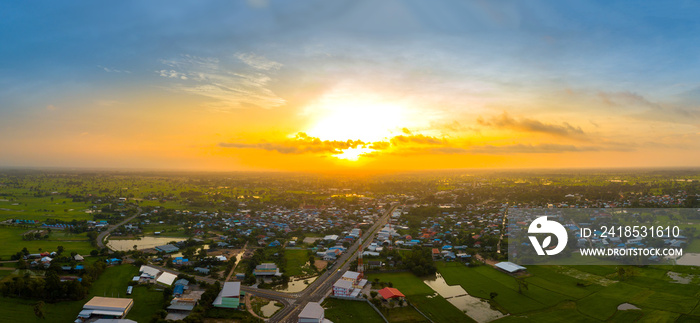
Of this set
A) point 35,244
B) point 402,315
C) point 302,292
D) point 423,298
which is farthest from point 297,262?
point 35,244

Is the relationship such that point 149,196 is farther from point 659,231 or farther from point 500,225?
point 659,231

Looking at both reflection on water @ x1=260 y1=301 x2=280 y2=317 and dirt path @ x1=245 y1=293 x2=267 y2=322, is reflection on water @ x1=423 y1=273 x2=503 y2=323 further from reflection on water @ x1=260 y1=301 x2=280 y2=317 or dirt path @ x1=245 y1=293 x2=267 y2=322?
dirt path @ x1=245 y1=293 x2=267 y2=322

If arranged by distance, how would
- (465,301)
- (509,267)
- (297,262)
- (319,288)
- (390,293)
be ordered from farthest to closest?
(297,262), (509,267), (319,288), (465,301), (390,293)

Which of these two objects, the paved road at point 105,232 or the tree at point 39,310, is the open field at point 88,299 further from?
the paved road at point 105,232

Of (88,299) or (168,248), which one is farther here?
(168,248)

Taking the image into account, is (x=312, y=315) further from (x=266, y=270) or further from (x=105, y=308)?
(x=105, y=308)

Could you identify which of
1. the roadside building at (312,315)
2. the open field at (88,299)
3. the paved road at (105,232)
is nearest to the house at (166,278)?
the open field at (88,299)

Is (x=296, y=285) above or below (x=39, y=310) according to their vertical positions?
below

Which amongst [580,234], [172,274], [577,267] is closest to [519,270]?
[577,267]
